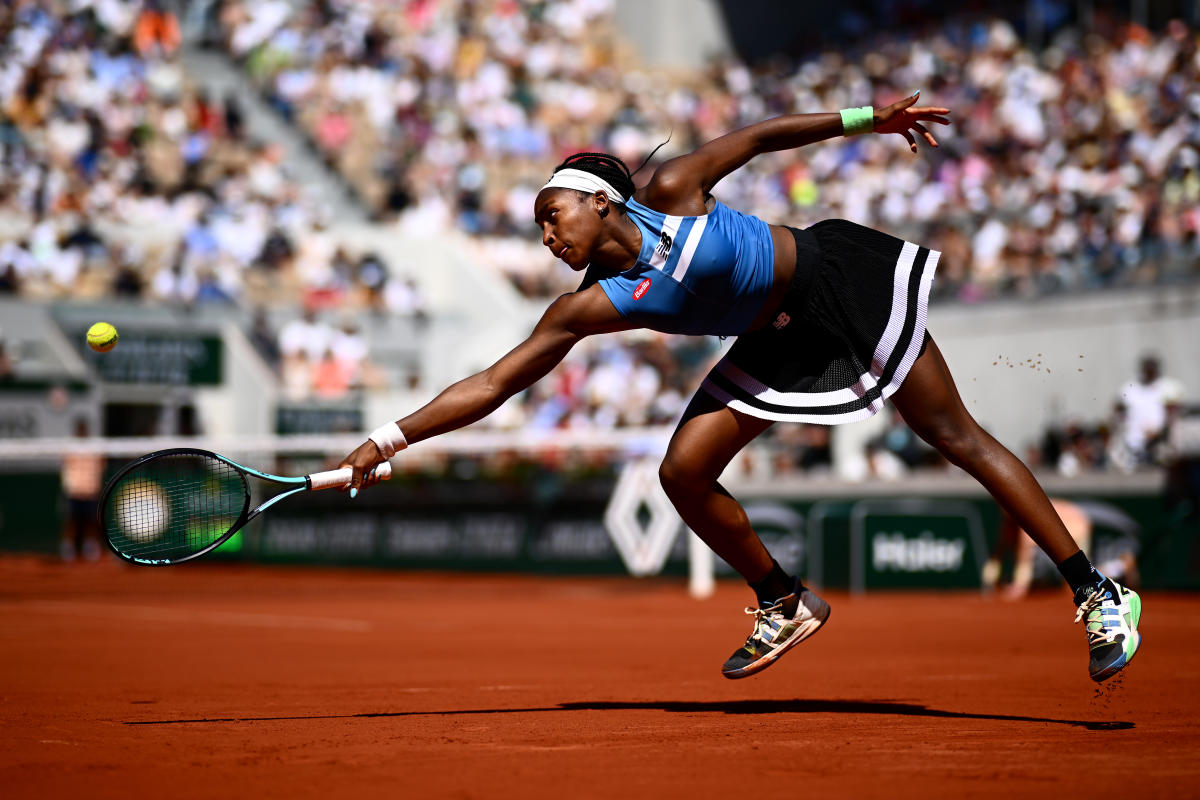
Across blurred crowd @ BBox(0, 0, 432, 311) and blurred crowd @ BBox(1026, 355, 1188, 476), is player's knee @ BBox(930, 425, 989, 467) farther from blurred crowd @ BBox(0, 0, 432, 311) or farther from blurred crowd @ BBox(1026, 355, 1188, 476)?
blurred crowd @ BBox(0, 0, 432, 311)

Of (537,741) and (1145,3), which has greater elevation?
(1145,3)

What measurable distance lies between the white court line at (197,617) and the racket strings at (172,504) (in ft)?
19.8

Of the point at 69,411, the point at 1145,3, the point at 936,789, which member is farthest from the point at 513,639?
the point at 1145,3

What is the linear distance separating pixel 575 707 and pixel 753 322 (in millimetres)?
1774

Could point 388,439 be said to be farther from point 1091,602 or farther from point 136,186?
point 136,186

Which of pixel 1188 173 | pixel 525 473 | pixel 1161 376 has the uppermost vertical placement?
pixel 1188 173

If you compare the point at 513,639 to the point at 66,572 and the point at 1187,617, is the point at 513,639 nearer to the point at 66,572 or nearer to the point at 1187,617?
the point at 1187,617

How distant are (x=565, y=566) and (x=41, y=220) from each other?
397 inches

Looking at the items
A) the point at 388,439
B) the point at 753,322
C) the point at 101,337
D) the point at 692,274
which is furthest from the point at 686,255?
the point at 101,337

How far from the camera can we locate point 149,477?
5719mm

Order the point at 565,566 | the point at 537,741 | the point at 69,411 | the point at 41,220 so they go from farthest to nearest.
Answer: the point at 41,220 → the point at 69,411 → the point at 565,566 → the point at 537,741

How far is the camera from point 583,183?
584 centimetres

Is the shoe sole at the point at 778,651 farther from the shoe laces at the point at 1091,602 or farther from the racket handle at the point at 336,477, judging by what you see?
the racket handle at the point at 336,477

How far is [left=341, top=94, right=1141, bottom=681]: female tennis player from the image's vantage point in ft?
18.9
